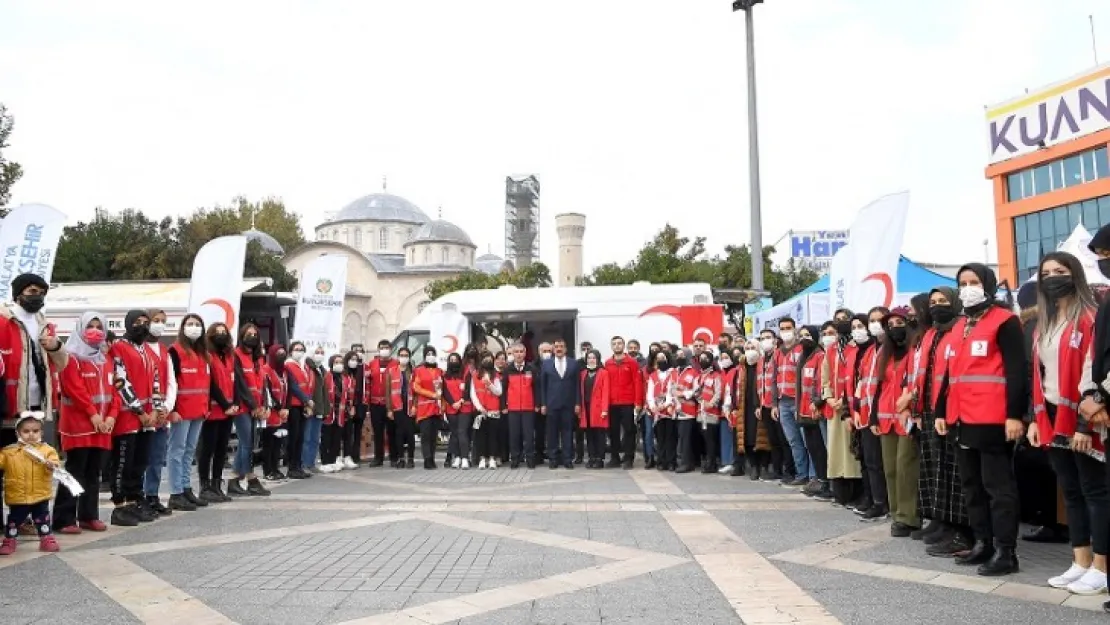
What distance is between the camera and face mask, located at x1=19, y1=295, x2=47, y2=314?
689 cm

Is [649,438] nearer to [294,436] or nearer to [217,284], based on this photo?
[294,436]

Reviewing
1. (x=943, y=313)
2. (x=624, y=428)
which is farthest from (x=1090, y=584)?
(x=624, y=428)

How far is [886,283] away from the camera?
1030 cm

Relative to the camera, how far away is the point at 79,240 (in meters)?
46.4

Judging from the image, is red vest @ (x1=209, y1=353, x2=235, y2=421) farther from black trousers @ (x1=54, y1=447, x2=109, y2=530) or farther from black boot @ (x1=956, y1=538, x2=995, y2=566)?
black boot @ (x1=956, y1=538, x2=995, y2=566)

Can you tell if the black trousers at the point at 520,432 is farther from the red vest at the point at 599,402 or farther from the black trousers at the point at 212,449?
the black trousers at the point at 212,449

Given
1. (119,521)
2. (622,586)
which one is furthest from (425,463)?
(622,586)

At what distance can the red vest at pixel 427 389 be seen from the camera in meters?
13.2

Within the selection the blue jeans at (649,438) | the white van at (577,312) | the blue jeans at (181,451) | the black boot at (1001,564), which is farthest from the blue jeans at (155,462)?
the white van at (577,312)

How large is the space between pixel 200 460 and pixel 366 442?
5761mm

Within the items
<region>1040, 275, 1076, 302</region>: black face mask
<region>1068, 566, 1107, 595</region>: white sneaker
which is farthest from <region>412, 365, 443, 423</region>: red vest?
<region>1068, 566, 1107, 595</region>: white sneaker

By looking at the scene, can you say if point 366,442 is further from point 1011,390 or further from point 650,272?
point 650,272

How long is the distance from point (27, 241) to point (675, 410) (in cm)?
921

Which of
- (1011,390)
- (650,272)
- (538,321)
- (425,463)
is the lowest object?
(425,463)
